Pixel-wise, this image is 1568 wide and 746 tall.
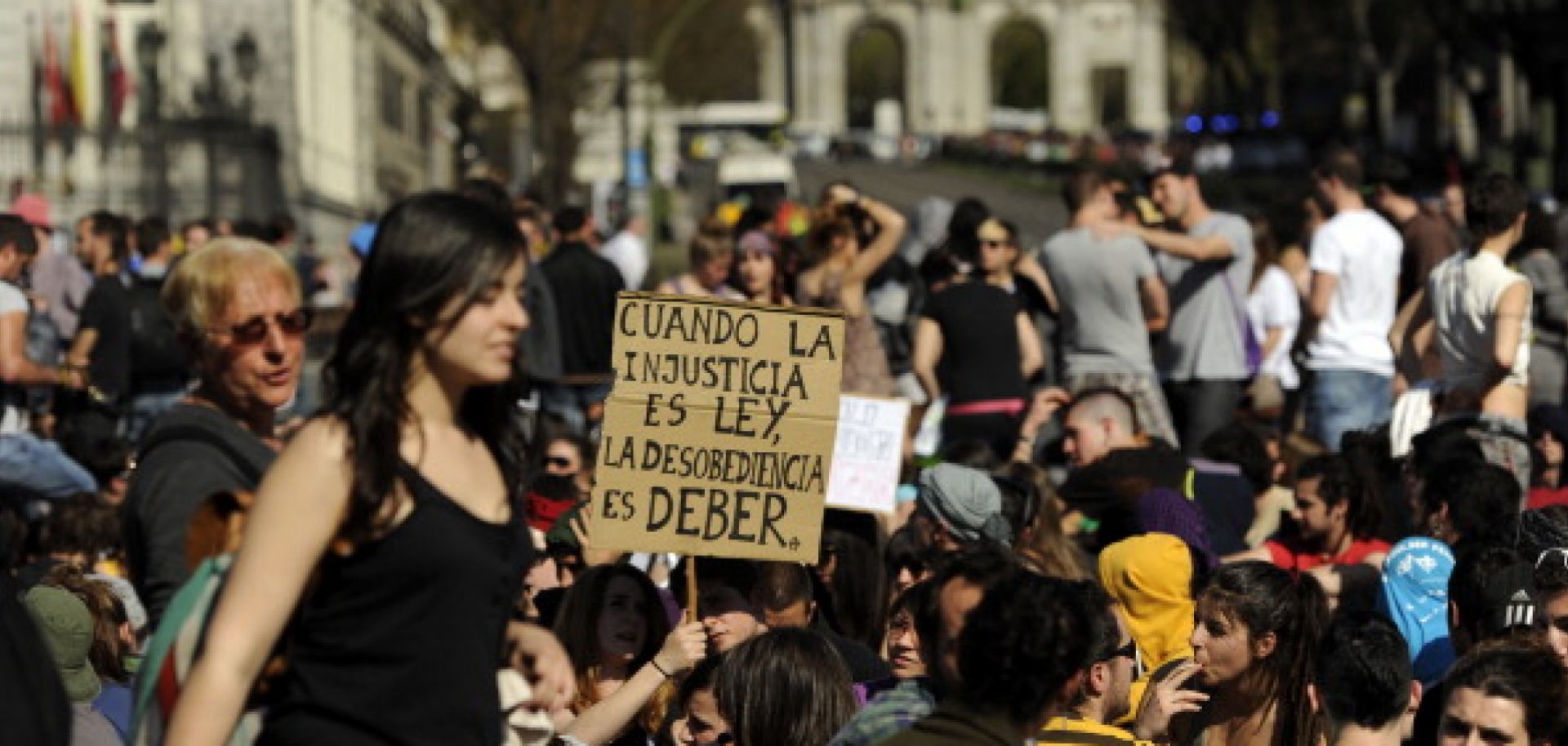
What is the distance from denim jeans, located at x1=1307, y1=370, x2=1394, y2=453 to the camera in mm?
13789

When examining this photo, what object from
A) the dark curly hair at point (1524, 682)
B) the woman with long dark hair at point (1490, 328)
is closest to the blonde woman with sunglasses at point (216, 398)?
the dark curly hair at point (1524, 682)

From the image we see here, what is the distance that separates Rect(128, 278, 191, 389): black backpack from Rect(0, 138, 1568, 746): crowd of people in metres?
0.02

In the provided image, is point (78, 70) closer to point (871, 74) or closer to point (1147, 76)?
point (1147, 76)

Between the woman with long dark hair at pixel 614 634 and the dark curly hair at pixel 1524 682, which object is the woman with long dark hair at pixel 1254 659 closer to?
the dark curly hair at pixel 1524 682

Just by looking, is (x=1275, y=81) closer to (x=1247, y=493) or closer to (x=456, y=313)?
(x=1247, y=493)

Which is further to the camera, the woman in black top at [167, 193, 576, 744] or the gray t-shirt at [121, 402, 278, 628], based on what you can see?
the gray t-shirt at [121, 402, 278, 628]

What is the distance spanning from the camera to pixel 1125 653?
768 centimetres

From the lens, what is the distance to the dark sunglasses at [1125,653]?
24.6 feet

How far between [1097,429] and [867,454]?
0.83m

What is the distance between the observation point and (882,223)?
14.3 meters

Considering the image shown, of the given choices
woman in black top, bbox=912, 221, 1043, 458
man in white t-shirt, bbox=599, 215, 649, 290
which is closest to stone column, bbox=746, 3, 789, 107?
man in white t-shirt, bbox=599, 215, 649, 290

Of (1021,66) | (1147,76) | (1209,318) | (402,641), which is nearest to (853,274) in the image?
Answer: (1209,318)

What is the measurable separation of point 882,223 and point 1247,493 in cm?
327

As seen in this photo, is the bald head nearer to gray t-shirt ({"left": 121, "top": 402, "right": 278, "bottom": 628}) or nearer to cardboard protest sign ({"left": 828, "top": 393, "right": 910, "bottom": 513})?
cardboard protest sign ({"left": 828, "top": 393, "right": 910, "bottom": 513})
